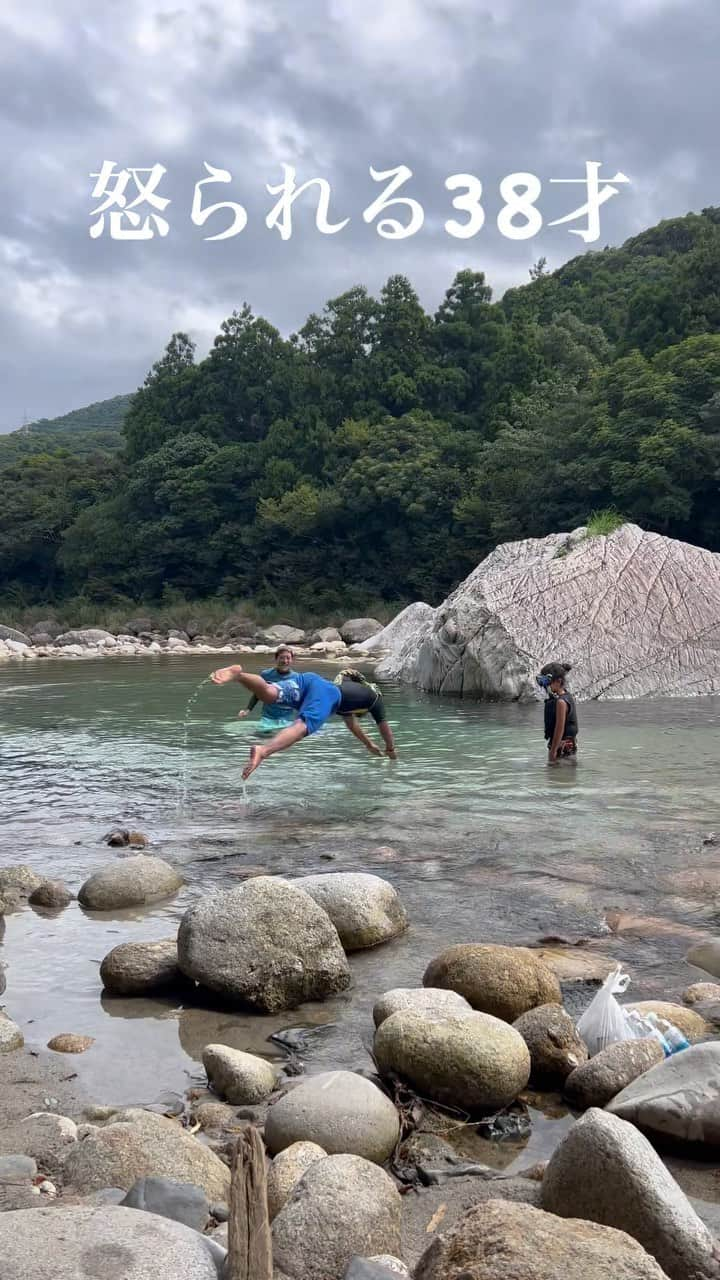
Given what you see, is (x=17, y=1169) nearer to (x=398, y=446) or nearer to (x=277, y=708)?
(x=277, y=708)

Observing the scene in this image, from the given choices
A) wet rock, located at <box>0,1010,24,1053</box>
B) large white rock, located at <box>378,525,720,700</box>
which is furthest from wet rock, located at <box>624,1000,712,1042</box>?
large white rock, located at <box>378,525,720,700</box>

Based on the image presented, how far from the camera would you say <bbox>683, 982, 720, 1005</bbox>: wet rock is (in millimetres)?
4695

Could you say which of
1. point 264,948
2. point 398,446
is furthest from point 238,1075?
point 398,446

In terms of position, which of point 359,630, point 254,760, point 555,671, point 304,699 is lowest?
point 254,760

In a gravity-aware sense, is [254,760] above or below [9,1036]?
above

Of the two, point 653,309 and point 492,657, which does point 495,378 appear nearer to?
point 653,309

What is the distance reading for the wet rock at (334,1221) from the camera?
281 cm

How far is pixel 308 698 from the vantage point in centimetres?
1027

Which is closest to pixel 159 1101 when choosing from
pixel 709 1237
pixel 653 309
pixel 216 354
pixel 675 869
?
pixel 709 1237

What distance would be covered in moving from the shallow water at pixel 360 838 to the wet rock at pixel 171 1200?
1.00 meters

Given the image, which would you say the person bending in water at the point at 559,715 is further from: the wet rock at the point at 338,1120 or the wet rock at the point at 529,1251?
the wet rock at the point at 529,1251

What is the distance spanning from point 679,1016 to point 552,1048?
0.59m

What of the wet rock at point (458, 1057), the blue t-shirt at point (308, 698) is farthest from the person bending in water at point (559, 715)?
the wet rock at point (458, 1057)

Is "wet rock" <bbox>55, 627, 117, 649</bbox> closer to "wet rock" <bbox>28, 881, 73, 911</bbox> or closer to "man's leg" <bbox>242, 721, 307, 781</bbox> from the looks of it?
"man's leg" <bbox>242, 721, 307, 781</bbox>
